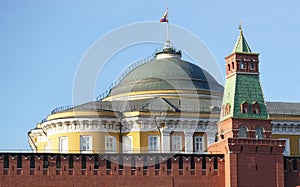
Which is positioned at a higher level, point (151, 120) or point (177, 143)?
point (151, 120)

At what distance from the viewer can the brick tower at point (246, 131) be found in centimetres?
6288

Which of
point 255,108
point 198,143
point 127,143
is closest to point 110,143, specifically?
point 127,143

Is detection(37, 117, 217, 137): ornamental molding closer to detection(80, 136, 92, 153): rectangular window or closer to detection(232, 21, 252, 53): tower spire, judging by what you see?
detection(80, 136, 92, 153): rectangular window

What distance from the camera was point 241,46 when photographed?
217ft

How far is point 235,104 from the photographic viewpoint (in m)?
64.5

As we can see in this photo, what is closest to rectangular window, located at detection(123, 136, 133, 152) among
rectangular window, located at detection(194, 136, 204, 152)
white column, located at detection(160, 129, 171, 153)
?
white column, located at detection(160, 129, 171, 153)

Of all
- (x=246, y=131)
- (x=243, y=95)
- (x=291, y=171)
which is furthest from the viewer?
(x=291, y=171)

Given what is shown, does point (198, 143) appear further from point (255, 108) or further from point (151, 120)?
point (255, 108)

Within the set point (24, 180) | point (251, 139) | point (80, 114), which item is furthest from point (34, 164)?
point (251, 139)

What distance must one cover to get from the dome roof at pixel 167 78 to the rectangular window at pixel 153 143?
6031mm

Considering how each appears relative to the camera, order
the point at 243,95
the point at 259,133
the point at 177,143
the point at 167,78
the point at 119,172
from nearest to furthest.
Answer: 1. the point at 119,172
2. the point at 259,133
3. the point at 243,95
4. the point at 177,143
5. the point at 167,78

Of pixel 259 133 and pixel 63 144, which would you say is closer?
pixel 259 133

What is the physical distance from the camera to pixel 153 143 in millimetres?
73625

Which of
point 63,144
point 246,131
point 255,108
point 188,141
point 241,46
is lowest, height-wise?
point 63,144
